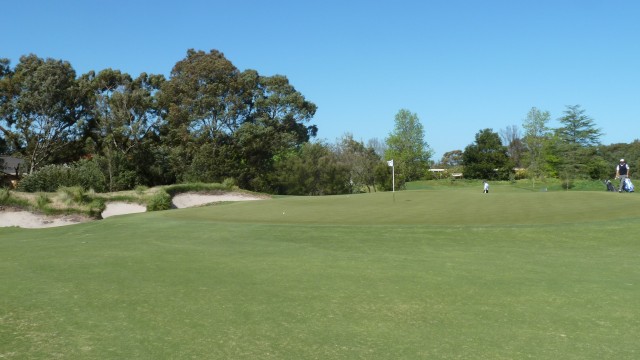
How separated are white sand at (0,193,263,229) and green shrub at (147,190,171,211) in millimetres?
562

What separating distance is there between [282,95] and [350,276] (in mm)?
56313

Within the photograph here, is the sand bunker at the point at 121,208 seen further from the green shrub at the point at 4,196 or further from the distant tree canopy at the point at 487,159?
the distant tree canopy at the point at 487,159

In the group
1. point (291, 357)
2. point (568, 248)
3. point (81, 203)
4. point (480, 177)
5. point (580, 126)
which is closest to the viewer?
point (291, 357)

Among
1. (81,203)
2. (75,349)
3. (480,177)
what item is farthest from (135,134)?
(480,177)

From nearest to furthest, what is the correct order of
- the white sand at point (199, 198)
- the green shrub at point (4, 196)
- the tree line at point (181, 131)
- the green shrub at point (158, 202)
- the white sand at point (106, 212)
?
the white sand at point (106, 212), the green shrub at point (4, 196), the green shrub at point (158, 202), the white sand at point (199, 198), the tree line at point (181, 131)

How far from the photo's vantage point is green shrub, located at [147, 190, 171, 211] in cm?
3192

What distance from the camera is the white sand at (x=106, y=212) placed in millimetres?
25703

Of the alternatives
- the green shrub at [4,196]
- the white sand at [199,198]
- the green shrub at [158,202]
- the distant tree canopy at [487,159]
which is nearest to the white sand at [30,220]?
the green shrub at [4,196]

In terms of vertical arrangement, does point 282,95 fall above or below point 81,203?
above

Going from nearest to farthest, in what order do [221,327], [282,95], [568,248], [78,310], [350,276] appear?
1. [221,327]
2. [78,310]
3. [350,276]
4. [568,248]
5. [282,95]

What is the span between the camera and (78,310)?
242 inches

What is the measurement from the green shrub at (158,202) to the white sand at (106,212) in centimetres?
56

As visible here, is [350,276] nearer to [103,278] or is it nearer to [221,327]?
[221,327]

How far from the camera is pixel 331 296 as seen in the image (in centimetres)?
701
